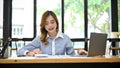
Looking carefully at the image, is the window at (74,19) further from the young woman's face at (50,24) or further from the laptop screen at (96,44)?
the laptop screen at (96,44)

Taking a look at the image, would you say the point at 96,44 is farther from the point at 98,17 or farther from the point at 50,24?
the point at 98,17

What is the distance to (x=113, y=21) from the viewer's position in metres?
5.79

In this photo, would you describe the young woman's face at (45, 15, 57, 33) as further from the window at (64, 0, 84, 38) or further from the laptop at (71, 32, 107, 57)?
the window at (64, 0, 84, 38)

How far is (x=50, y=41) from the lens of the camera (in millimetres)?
2451

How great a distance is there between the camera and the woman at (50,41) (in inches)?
93.7

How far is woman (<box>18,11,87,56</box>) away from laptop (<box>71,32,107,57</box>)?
541mm

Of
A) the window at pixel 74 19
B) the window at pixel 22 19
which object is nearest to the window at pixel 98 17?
the window at pixel 74 19

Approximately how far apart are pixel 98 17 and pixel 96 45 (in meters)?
4.04

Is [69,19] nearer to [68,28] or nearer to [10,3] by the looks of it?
[68,28]

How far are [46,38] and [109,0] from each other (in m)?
3.88

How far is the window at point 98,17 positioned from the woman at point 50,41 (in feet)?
11.3

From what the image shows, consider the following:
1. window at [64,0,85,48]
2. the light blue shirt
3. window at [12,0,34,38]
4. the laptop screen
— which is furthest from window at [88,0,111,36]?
the laptop screen
